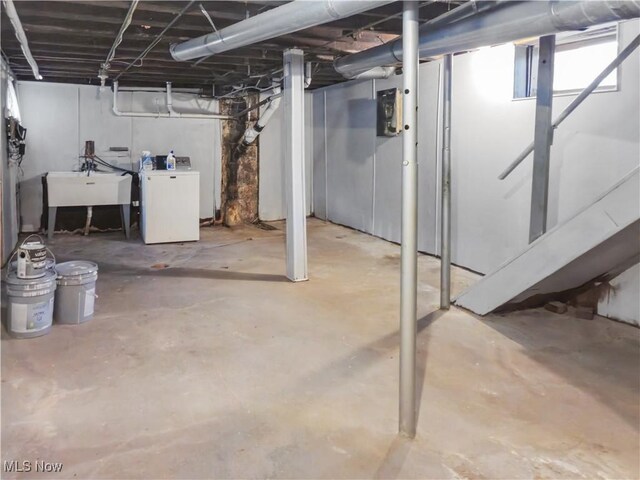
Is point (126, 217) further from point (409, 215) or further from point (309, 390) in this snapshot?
point (409, 215)

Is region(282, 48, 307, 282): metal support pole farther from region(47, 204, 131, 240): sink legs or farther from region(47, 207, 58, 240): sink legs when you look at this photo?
region(47, 207, 58, 240): sink legs

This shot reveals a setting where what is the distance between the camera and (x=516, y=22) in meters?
2.46

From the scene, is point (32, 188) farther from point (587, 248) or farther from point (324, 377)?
point (587, 248)

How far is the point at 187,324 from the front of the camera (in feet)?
11.3

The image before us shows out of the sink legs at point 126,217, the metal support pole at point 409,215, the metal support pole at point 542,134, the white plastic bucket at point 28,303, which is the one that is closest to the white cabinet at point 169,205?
the sink legs at point 126,217

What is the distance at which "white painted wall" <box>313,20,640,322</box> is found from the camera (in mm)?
3482

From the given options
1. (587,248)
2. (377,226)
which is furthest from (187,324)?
(377,226)

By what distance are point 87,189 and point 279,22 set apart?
4.22 metres

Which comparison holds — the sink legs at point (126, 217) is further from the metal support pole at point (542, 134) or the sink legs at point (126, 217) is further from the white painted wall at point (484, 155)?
the metal support pole at point (542, 134)

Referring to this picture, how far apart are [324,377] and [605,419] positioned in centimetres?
129

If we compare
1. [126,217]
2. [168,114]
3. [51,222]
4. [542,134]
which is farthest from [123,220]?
[542,134]

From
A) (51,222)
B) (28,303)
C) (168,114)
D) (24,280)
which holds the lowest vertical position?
(28,303)

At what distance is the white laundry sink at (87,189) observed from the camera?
19.5 feet

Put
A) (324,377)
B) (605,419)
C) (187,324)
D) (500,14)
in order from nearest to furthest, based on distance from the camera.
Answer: (605,419) < (500,14) < (324,377) < (187,324)
